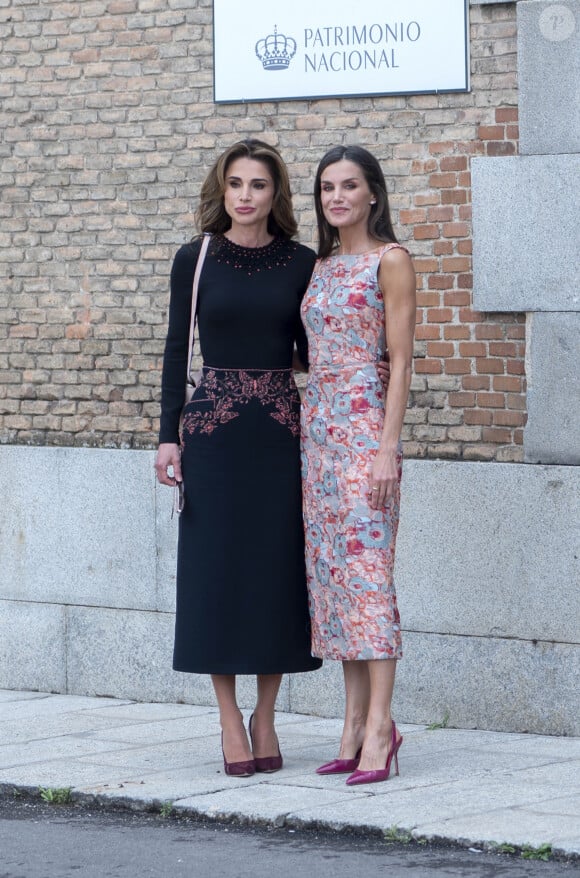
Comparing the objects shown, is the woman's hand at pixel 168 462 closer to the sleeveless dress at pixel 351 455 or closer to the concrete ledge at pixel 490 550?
the sleeveless dress at pixel 351 455

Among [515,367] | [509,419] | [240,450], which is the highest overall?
[515,367]

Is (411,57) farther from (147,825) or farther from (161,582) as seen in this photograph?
(147,825)

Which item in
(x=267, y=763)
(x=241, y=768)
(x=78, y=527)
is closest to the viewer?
(x=241, y=768)

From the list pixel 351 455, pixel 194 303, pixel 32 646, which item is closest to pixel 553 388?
pixel 351 455

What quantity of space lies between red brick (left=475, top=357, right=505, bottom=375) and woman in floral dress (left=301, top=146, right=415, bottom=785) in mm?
1415

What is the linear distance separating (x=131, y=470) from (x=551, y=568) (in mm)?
2133

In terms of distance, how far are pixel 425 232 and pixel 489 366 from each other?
663 mm

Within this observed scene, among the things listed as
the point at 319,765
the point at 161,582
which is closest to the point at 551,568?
the point at 319,765

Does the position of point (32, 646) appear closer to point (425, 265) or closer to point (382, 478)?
point (425, 265)

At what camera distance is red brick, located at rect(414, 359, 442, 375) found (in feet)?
24.0

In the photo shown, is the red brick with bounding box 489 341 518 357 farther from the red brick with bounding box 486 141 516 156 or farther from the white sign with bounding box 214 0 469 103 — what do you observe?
the white sign with bounding box 214 0 469 103

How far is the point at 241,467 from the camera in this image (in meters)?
5.92

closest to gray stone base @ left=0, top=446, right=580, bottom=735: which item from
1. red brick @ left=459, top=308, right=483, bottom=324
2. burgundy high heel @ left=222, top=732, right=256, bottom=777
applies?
red brick @ left=459, top=308, right=483, bottom=324

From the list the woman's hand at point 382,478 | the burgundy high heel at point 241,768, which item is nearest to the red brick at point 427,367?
the woman's hand at point 382,478
